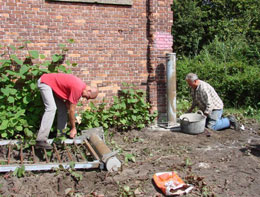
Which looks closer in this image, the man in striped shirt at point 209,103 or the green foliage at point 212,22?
the man in striped shirt at point 209,103

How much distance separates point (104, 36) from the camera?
666cm

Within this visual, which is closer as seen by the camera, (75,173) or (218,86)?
(75,173)

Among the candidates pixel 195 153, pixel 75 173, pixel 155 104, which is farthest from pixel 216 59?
pixel 75 173

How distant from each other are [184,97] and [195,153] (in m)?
5.21

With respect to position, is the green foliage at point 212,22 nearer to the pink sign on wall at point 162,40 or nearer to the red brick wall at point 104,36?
the pink sign on wall at point 162,40

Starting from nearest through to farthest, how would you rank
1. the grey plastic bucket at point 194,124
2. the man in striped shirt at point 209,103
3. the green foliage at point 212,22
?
the grey plastic bucket at point 194,124 → the man in striped shirt at point 209,103 → the green foliage at point 212,22

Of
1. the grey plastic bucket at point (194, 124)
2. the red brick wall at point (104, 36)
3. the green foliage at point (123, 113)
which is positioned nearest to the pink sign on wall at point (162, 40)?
the red brick wall at point (104, 36)

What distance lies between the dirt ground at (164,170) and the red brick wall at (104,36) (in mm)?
1491

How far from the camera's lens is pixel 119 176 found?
445 centimetres

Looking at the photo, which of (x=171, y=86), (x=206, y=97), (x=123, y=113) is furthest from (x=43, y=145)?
(x=206, y=97)

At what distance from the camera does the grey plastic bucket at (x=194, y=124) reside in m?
6.33

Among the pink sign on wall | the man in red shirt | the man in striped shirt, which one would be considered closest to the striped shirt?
the man in striped shirt

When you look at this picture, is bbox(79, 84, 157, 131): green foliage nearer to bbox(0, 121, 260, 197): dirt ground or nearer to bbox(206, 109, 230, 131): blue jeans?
bbox(0, 121, 260, 197): dirt ground

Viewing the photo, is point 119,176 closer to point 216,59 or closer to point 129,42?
point 129,42
